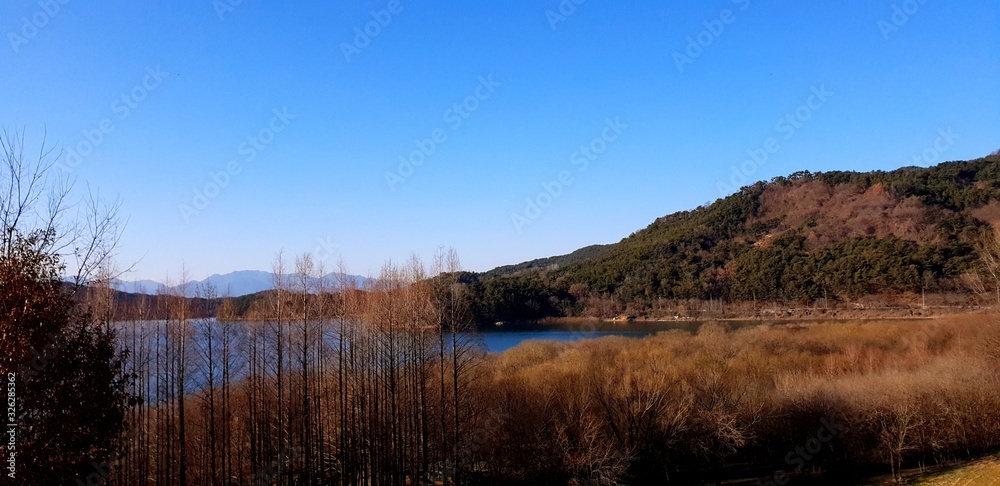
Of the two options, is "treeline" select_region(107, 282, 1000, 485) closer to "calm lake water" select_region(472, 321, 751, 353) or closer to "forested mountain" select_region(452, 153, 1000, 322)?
"forested mountain" select_region(452, 153, 1000, 322)

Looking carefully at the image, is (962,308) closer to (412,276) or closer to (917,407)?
(917,407)

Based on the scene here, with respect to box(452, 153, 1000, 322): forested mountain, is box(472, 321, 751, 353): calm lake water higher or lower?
lower

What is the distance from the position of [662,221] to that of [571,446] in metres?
106

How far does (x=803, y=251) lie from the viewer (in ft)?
243

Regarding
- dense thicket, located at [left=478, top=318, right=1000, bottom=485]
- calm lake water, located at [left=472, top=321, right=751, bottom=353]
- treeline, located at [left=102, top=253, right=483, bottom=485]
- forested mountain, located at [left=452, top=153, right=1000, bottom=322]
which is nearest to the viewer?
treeline, located at [left=102, top=253, right=483, bottom=485]

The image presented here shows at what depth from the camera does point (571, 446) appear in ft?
72.3

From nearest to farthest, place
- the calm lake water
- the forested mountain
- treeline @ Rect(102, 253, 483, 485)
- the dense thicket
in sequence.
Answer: treeline @ Rect(102, 253, 483, 485), the dense thicket, the forested mountain, the calm lake water

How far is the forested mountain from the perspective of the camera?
6175cm

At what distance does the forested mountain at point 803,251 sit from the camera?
203ft

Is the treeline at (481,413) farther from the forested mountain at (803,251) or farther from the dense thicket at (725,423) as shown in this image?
the forested mountain at (803,251)

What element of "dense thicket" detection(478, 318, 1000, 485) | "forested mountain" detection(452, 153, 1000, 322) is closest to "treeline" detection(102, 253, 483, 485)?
"dense thicket" detection(478, 318, 1000, 485)

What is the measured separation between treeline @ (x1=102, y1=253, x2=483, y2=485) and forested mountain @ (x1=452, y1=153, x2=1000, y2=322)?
2964 cm

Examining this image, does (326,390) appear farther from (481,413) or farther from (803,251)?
(803,251)

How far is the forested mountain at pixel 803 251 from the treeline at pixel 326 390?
29.6m
